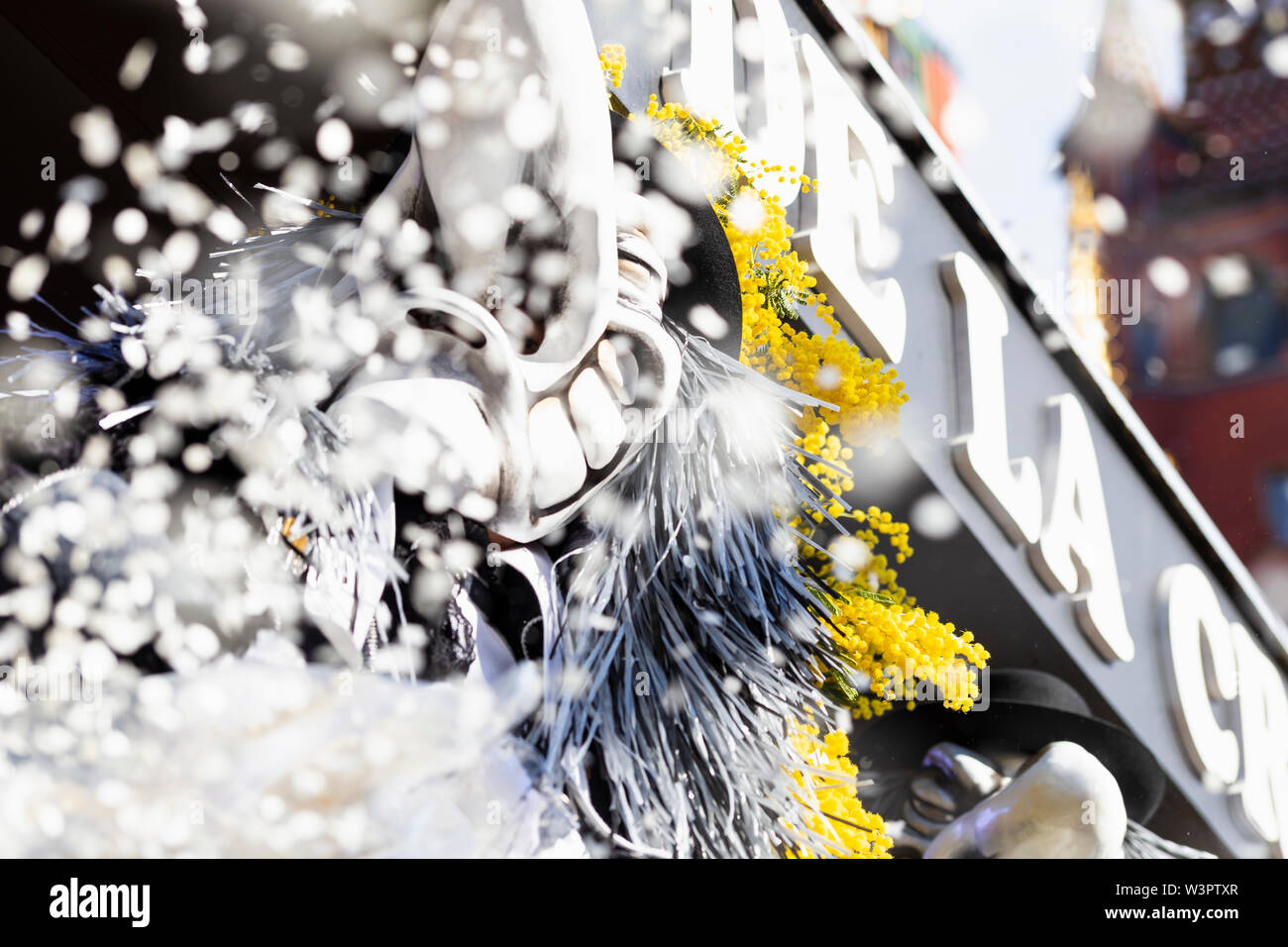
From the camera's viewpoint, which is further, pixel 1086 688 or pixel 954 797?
pixel 1086 688

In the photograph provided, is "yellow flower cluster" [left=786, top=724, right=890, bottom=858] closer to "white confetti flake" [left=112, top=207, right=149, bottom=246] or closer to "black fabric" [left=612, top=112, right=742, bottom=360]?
"black fabric" [left=612, top=112, right=742, bottom=360]

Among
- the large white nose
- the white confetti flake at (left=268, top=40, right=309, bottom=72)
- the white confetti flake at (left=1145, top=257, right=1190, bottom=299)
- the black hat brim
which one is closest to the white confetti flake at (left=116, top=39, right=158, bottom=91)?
the white confetti flake at (left=268, top=40, right=309, bottom=72)

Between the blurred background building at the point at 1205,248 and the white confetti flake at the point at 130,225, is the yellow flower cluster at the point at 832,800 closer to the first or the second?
the white confetti flake at the point at 130,225

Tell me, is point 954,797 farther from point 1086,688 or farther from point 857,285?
point 857,285

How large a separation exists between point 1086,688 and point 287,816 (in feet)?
4.09

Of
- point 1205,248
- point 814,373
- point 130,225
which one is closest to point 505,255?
point 130,225

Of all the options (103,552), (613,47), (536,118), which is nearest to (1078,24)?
(613,47)

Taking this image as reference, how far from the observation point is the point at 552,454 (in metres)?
0.78

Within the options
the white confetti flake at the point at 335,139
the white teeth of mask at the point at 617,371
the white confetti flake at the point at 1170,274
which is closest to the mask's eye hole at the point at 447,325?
the white teeth of mask at the point at 617,371

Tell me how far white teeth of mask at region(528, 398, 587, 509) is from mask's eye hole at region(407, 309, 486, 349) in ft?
0.21

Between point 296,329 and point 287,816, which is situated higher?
point 296,329

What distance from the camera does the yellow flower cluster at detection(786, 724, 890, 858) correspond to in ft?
2.90

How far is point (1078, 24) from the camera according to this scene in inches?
55.7

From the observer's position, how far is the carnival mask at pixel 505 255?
75 cm
